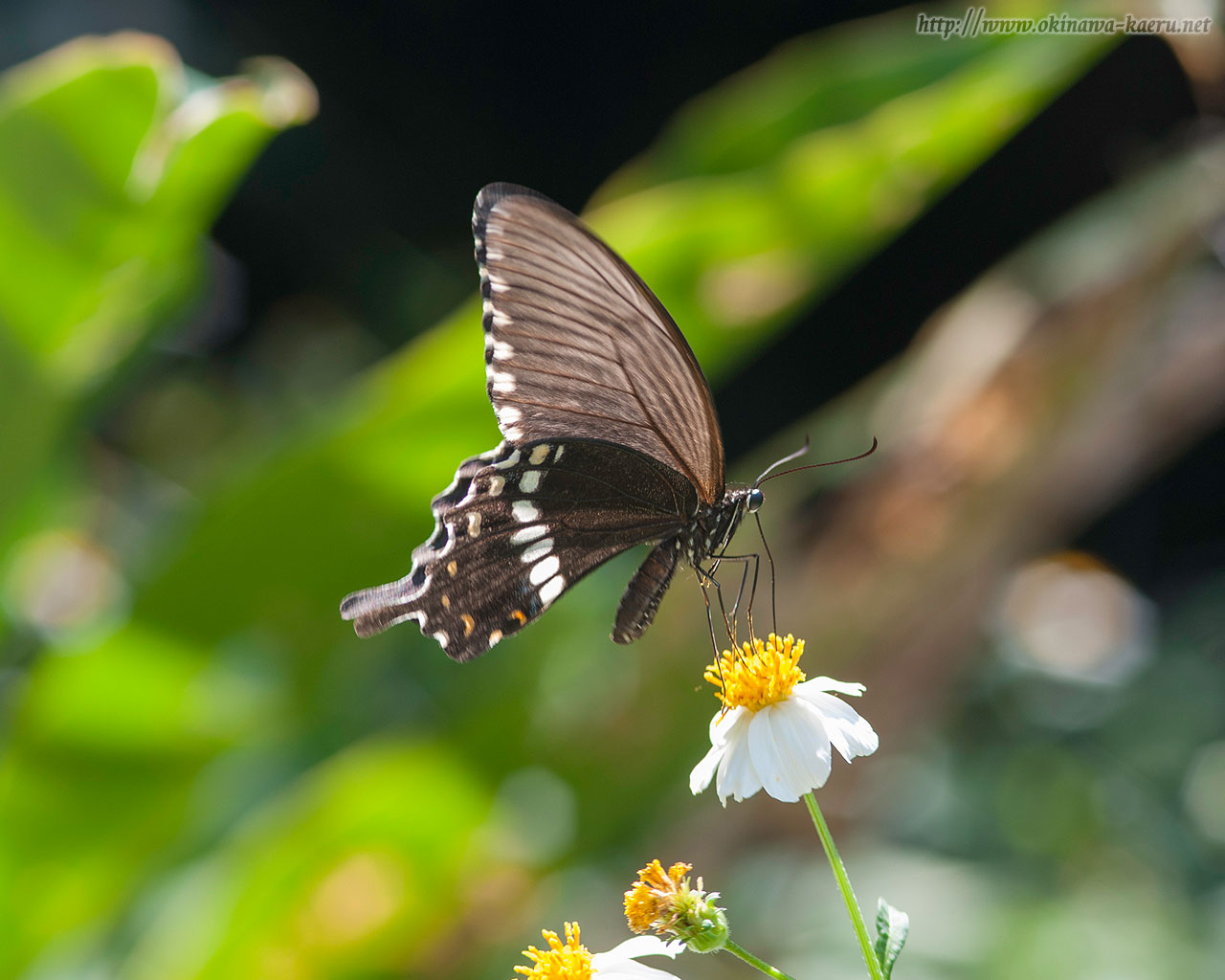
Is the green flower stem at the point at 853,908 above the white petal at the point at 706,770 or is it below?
below

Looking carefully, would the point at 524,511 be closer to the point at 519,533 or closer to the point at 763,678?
the point at 519,533

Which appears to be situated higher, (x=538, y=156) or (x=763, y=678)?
(x=538, y=156)

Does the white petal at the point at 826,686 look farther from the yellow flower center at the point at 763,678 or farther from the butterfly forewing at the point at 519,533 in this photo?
the butterfly forewing at the point at 519,533

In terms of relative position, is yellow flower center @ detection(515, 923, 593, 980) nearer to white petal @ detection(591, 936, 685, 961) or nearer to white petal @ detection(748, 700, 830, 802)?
white petal @ detection(591, 936, 685, 961)

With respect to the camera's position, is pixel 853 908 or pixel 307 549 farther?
pixel 307 549

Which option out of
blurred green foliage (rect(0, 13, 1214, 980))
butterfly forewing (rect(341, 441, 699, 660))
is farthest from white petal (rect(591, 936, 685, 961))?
blurred green foliage (rect(0, 13, 1214, 980))

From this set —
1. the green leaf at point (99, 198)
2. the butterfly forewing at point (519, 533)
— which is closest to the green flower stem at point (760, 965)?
the butterfly forewing at point (519, 533)

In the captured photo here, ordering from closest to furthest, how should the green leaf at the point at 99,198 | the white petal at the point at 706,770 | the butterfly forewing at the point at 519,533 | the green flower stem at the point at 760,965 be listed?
1. the green flower stem at the point at 760,965
2. the white petal at the point at 706,770
3. the butterfly forewing at the point at 519,533
4. the green leaf at the point at 99,198

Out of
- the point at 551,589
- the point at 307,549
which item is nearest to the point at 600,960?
the point at 551,589
